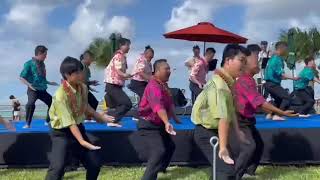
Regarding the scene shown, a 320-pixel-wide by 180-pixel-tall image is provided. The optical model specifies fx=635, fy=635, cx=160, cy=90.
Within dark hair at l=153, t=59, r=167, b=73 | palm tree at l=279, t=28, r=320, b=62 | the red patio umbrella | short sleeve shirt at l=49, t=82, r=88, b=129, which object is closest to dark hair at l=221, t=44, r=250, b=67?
dark hair at l=153, t=59, r=167, b=73

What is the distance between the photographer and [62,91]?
626cm

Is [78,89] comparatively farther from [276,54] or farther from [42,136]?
[276,54]

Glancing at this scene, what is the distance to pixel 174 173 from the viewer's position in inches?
324

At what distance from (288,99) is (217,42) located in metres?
5.75

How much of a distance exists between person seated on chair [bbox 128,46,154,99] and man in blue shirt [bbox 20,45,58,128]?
1.43m

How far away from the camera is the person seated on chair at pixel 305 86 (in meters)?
12.8

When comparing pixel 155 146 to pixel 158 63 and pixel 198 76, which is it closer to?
pixel 158 63

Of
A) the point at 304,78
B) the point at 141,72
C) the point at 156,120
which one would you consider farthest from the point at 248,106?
the point at 304,78

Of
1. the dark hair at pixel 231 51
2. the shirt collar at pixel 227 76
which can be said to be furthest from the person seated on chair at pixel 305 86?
the shirt collar at pixel 227 76

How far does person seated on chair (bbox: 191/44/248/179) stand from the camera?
18.2ft

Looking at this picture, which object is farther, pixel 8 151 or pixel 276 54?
pixel 276 54

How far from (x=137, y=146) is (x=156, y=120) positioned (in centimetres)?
146

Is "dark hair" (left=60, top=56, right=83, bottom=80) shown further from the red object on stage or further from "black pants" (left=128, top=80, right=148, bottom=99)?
the red object on stage

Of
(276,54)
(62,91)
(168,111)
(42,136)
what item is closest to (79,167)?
(42,136)
